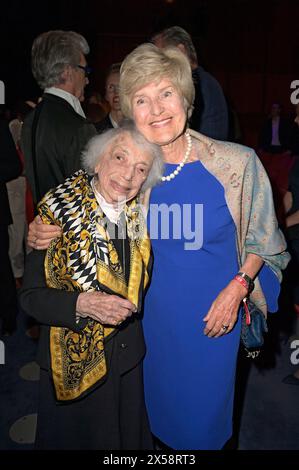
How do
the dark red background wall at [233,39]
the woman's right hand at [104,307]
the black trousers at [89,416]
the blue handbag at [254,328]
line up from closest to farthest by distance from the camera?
the woman's right hand at [104,307]
the black trousers at [89,416]
the blue handbag at [254,328]
the dark red background wall at [233,39]

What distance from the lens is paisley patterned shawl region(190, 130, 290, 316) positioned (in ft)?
5.68

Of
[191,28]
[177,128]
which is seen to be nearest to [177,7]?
[191,28]

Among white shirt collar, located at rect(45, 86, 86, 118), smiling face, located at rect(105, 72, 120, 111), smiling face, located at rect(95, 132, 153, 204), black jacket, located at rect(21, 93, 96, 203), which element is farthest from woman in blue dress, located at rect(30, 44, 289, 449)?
smiling face, located at rect(105, 72, 120, 111)

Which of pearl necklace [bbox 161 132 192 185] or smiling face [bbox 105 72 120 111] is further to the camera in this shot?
smiling face [bbox 105 72 120 111]

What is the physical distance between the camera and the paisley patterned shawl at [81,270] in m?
1.47

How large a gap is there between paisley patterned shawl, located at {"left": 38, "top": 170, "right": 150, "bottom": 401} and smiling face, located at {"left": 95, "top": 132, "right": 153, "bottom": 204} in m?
0.06

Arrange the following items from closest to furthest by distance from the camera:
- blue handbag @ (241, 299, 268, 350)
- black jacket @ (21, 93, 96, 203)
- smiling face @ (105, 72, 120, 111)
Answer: blue handbag @ (241, 299, 268, 350) < black jacket @ (21, 93, 96, 203) < smiling face @ (105, 72, 120, 111)

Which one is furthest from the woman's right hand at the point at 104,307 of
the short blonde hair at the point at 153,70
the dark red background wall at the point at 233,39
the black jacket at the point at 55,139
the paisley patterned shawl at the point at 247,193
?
the dark red background wall at the point at 233,39

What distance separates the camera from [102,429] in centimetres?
165

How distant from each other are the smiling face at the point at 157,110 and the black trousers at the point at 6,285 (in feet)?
6.66

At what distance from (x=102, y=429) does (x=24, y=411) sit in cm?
139

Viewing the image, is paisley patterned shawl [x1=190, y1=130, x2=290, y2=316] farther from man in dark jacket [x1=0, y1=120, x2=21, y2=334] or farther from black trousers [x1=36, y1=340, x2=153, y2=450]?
man in dark jacket [x1=0, y1=120, x2=21, y2=334]

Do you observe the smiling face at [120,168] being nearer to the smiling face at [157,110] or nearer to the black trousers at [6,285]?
the smiling face at [157,110]

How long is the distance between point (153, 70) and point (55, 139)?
1.07m
